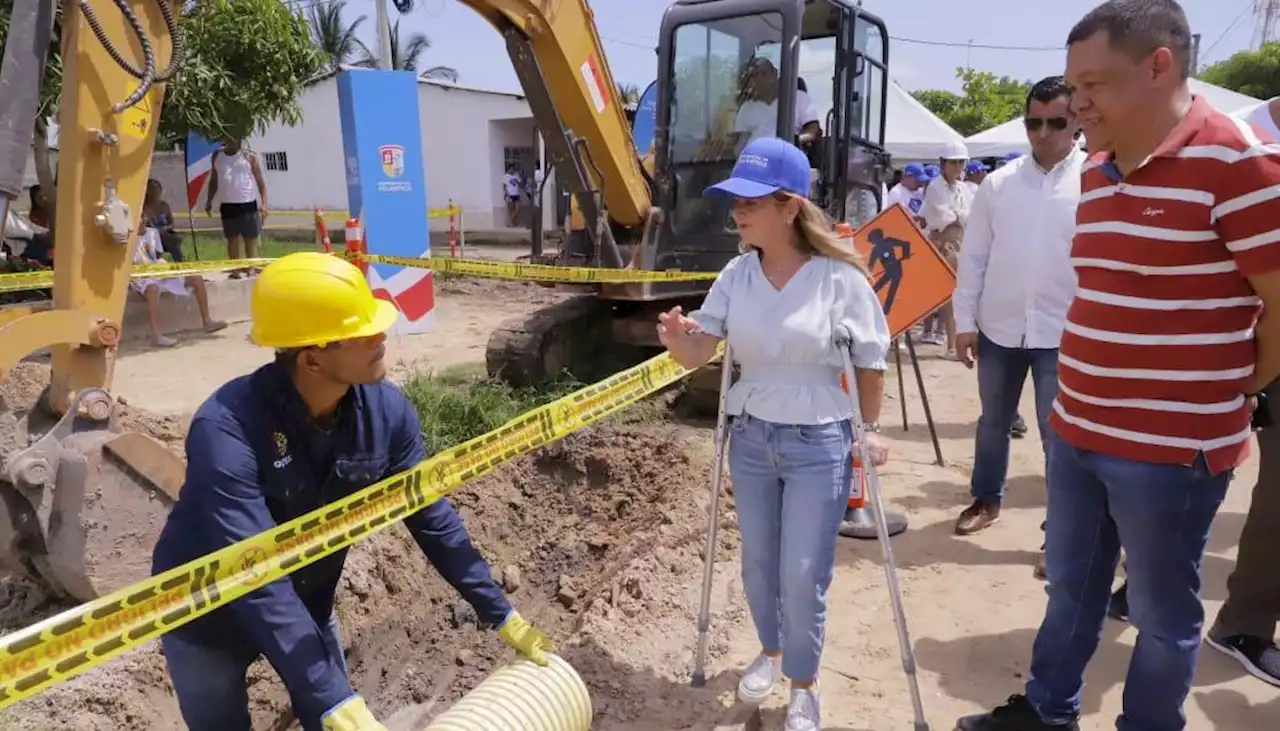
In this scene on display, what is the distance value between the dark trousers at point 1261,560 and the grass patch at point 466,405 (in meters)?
4.03

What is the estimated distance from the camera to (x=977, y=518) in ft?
15.1

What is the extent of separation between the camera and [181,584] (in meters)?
1.98

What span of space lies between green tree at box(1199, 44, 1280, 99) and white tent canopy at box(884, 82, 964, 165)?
80.2ft

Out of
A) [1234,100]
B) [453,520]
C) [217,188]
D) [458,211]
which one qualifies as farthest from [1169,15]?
[1234,100]

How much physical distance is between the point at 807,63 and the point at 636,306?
232cm

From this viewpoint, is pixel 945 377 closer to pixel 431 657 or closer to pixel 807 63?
pixel 807 63

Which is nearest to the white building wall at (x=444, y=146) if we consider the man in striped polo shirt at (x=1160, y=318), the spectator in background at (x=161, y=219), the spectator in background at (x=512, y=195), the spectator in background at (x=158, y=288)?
the spectator in background at (x=512, y=195)

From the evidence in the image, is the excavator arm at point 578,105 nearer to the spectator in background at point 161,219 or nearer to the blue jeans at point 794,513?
the blue jeans at point 794,513

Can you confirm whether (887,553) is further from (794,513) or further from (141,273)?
(141,273)

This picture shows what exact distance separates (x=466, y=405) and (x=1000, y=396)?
11.1 ft

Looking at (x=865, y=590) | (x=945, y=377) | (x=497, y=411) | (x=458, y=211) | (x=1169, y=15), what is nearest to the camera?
(x=1169, y=15)

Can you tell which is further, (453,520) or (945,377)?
(945,377)

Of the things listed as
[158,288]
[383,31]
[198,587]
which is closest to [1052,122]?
[198,587]

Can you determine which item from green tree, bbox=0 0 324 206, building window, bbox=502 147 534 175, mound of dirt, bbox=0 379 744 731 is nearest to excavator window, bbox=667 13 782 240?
mound of dirt, bbox=0 379 744 731
